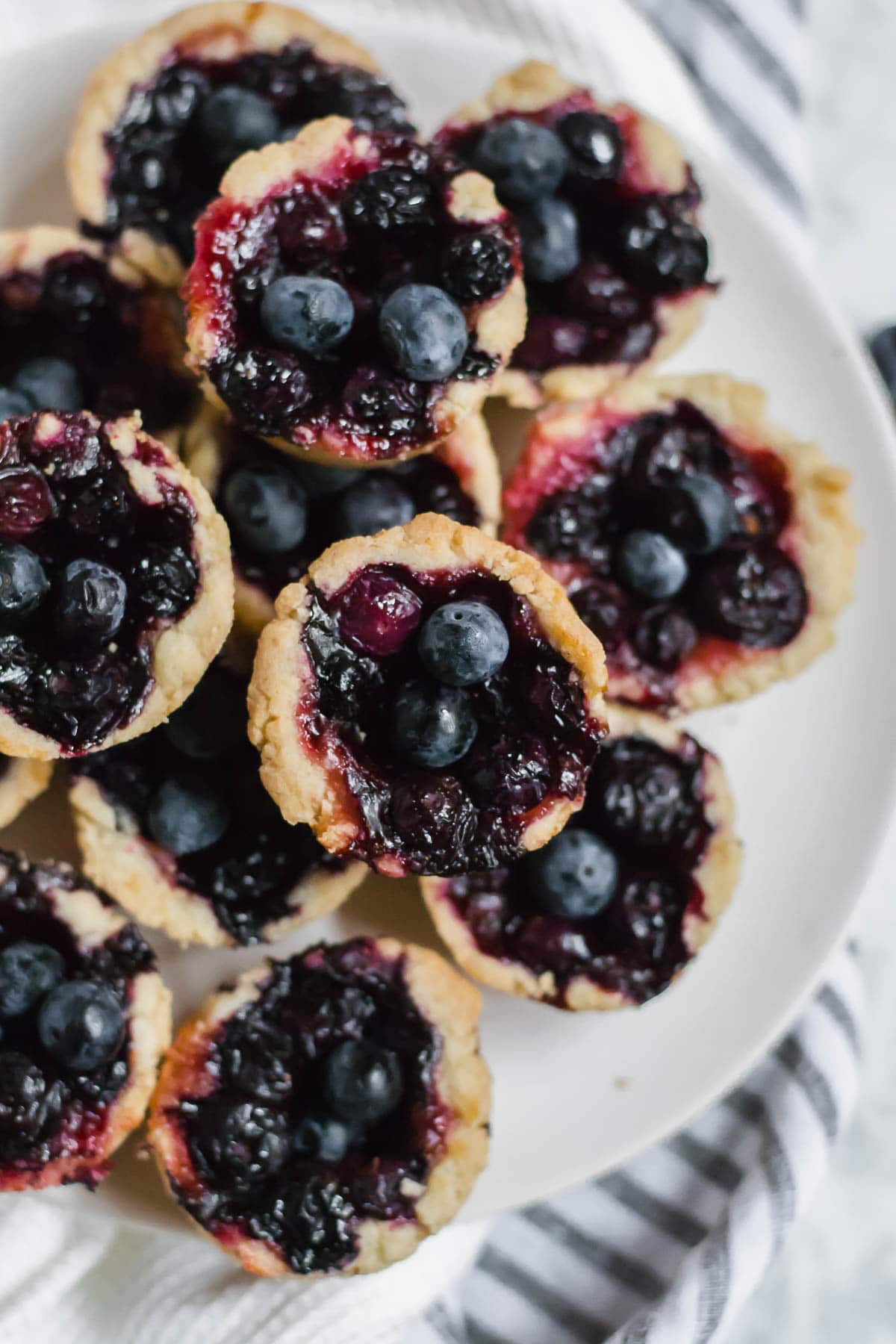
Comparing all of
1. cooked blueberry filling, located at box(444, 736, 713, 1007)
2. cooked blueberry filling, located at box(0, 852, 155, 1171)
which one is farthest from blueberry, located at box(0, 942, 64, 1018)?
cooked blueberry filling, located at box(444, 736, 713, 1007)

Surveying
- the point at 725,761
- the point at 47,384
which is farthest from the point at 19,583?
the point at 725,761

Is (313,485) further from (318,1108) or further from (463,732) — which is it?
(318,1108)

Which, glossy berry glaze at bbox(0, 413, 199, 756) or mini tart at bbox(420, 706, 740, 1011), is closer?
glossy berry glaze at bbox(0, 413, 199, 756)

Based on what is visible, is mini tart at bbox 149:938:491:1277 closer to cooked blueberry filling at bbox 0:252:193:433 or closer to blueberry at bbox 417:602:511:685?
blueberry at bbox 417:602:511:685

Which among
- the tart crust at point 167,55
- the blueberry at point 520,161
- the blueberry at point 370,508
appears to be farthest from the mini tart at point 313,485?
the blueberry at point 520,161

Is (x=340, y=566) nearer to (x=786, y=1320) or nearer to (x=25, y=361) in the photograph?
(x=25, y=361)

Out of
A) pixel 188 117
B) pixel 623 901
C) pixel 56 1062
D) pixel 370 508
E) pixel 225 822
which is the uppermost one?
pixel 188 117

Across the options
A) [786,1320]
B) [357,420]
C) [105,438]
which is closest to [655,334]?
[357,420]

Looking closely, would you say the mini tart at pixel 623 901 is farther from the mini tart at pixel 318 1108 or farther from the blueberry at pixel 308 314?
the blueberry at pixel 308 314
